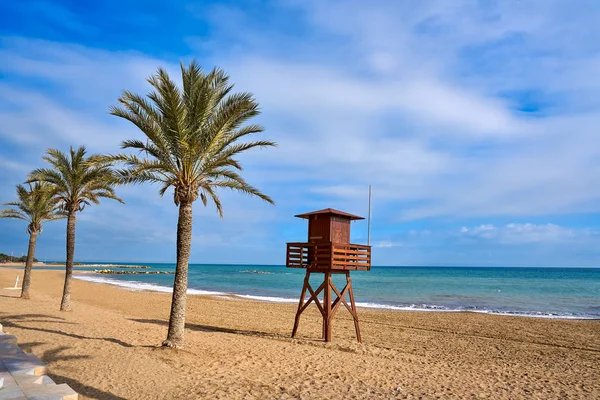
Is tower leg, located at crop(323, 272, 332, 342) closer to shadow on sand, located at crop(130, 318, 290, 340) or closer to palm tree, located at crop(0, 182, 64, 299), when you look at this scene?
shadow on sand, located at crop(130, 318, 290, 340)

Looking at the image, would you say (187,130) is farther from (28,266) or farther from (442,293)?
(442,293)

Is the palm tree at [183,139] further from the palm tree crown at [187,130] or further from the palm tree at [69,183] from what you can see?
the palm tree at [69,183]

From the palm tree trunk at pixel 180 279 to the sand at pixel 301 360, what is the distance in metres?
0.45

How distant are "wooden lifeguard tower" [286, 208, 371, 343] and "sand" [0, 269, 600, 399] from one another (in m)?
1.28

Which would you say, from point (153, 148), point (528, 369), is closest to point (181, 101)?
point (153, 148)

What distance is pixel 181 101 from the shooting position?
10.9 metres

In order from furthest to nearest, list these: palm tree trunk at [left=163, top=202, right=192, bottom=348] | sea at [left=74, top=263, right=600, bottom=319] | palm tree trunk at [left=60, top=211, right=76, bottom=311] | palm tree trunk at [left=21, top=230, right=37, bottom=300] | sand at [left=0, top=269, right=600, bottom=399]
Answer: sea at [left=74, top=263, right=600, bottom=319] → palm tree trunk at [left=21, top=230, right=37, bottom=300] → palm tree trunk at [left=60, top=211, right=76, bottom=311] → palm tree trunk at [left=163, top=202, right=192, bottom=348] → sand at [left=0, top=269, right=600, bottom=399]

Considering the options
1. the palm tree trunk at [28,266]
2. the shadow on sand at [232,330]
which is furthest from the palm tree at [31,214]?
the shadow on sand at [232,330]

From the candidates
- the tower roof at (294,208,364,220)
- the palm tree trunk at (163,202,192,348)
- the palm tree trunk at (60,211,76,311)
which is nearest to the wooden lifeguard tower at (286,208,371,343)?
the tower roof at (294,208,364,220)

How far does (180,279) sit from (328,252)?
504cm

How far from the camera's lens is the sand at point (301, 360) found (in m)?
8.37

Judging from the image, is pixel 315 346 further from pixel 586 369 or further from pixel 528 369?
pixel 586 369

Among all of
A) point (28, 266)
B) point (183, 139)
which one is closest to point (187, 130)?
point (183, 139)

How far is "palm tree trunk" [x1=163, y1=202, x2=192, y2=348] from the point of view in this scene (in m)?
10.9
